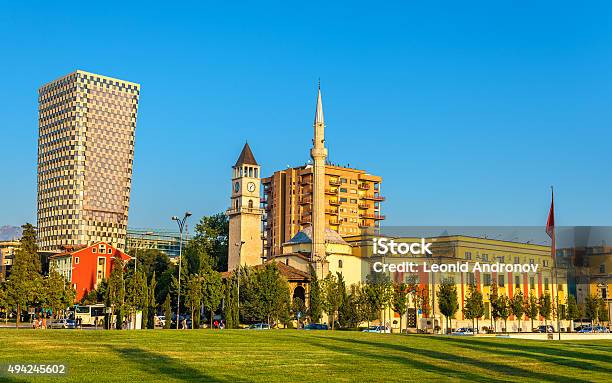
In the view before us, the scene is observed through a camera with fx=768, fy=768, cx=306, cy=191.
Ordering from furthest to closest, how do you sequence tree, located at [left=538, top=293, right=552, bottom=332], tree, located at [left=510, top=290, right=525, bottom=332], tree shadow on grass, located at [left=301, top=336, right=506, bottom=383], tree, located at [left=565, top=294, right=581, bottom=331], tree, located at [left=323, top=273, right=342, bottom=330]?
1. tree, located at [left=565, top=294, right=581, bottom=331]
2. tree, located at [left=538, top=293, right=552, bottom=332]
3. tree, located at [left=510, top=290, right=525, bottom=332]
4. tree, located at [left=323, top=273, right=342, bottom=330]
5. tree shadow on grass, located at [left=301, top=336, right=506, bottom=383]

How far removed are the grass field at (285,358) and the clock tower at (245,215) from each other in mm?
87640

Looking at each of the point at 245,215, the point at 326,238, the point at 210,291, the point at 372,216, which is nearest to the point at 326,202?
the point at 372,216

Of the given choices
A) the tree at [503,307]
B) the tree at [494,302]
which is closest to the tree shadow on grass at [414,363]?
the tree at [494,302]

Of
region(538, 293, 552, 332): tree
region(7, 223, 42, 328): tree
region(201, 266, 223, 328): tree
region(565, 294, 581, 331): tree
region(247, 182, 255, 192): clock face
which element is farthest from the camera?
region(247, 182, 255, 192): clock face

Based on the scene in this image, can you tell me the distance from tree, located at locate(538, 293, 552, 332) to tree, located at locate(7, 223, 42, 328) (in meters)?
69.7

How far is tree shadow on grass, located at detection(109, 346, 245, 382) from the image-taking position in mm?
27172

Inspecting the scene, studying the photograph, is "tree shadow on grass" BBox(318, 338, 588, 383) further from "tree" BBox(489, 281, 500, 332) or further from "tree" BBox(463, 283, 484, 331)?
"tree" BBox(489, 281, 500, 332)

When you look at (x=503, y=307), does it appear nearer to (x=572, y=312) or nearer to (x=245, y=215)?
(x=572, y=312)

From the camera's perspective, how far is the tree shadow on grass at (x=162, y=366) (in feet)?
89.1

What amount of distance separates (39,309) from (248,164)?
52.9 meters

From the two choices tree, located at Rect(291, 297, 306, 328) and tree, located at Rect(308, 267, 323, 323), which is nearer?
tree, located at Rect(308, 267, 323, 323)

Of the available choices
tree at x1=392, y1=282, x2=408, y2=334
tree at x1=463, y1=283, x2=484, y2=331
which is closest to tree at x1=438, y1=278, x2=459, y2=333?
tree at x1=392, y1=282, x2=408, y2=334

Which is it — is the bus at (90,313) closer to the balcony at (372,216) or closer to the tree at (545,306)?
the tree at (545,306)

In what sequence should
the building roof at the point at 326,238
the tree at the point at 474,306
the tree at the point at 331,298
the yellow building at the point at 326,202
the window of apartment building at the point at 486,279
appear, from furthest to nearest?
the yellow building at the point at 326,202
the building roof at the point at 326,238
the window of apartment building at the point at 486,279
the tree at the point at 474,306
the tree at the point at 331,298
